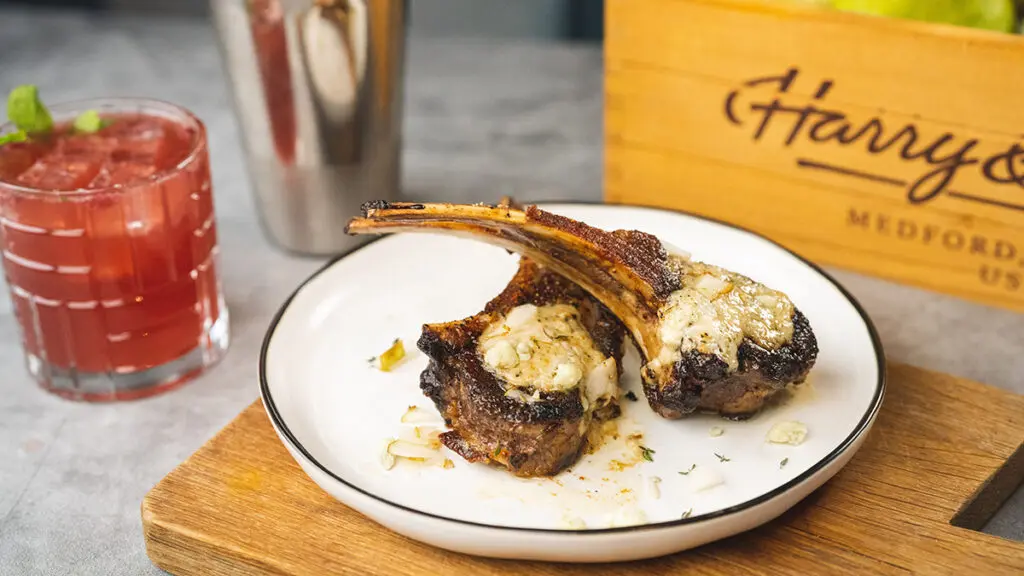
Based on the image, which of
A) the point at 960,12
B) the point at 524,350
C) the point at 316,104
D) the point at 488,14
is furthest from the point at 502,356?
the point at 488,14

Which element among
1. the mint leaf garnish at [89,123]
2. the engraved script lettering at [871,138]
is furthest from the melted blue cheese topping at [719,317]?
the mint leaf garnish at [89,123]

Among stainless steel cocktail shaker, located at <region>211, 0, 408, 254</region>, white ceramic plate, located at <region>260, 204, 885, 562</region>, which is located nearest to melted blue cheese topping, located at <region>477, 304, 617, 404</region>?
white ceramic plate, located at <region>260, 204, 885, 562</region>

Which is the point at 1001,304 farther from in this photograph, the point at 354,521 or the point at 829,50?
the point at 354,521

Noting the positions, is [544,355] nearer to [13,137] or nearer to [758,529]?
[758,529]

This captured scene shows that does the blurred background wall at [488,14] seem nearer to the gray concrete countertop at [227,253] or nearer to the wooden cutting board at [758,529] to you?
the gray concrete countertop at [227,253]

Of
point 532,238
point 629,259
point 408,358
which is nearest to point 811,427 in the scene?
point 629,259

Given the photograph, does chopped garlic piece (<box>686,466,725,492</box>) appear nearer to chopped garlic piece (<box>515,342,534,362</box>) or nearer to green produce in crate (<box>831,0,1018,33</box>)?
chopped garlic piece (<box>515,342,534,362</box>)
